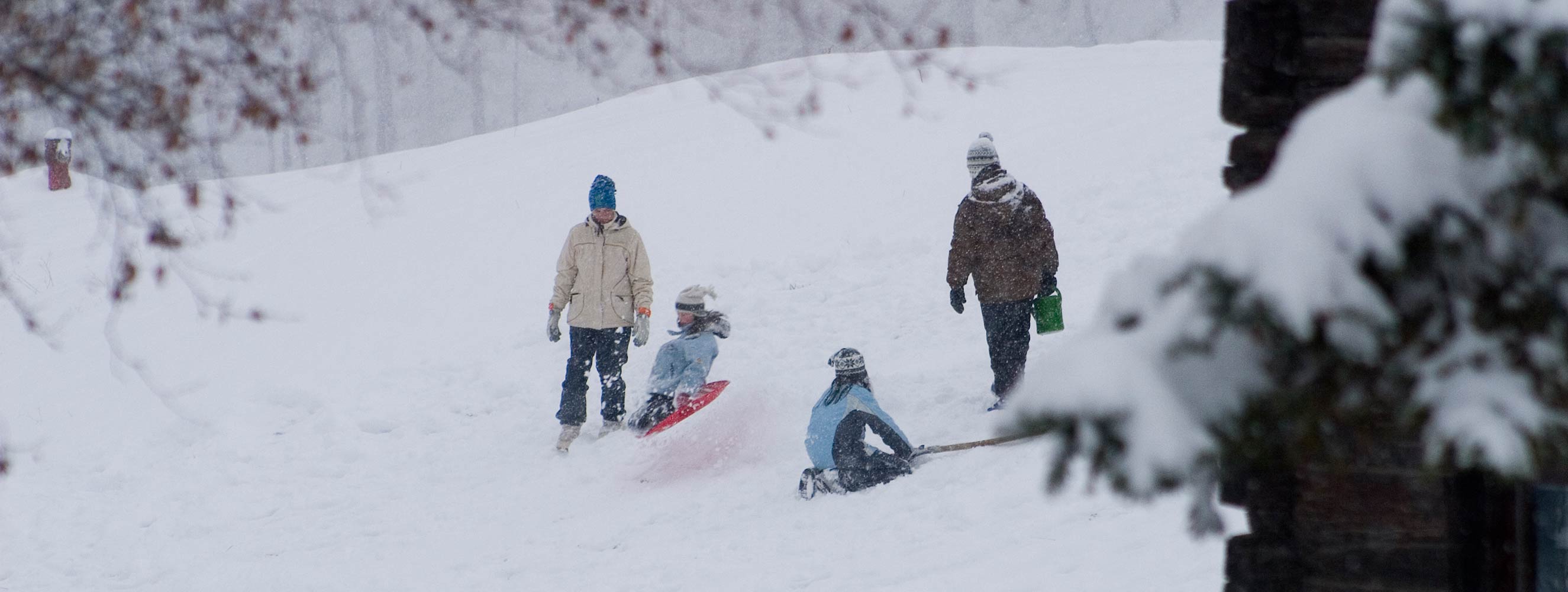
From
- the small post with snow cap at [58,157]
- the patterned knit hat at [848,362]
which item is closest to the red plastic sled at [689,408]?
the patterned knit hat at [848,362]

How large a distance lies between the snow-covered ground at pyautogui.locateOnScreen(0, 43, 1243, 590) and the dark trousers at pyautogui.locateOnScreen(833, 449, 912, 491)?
10cm

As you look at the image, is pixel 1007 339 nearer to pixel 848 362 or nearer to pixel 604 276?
pixel 848 362

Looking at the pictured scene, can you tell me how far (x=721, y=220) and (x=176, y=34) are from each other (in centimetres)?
998

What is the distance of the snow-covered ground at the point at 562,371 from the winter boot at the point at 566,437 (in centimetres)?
20

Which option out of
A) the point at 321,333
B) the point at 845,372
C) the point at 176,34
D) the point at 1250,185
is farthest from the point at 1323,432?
the point at 321,333

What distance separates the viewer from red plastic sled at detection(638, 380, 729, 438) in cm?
835

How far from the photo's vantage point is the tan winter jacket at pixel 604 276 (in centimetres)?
841

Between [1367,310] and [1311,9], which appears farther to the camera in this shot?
[1311,9]

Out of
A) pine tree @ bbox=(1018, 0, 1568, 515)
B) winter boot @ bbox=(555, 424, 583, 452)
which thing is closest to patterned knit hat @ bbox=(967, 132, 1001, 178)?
winter boot @ bbox=(555, 424, 583, 452)

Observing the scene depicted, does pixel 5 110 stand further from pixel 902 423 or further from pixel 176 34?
pixel 902 423

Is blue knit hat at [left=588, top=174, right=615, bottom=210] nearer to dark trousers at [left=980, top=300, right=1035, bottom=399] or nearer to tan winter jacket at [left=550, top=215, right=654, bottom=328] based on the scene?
tan winter jacket at [left=550, top=215, right=654, bottom=328]

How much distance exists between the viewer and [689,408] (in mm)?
8414

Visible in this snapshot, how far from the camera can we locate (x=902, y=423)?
8328mm

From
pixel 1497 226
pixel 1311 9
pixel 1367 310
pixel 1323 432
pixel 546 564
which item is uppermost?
pixel 1311 9
